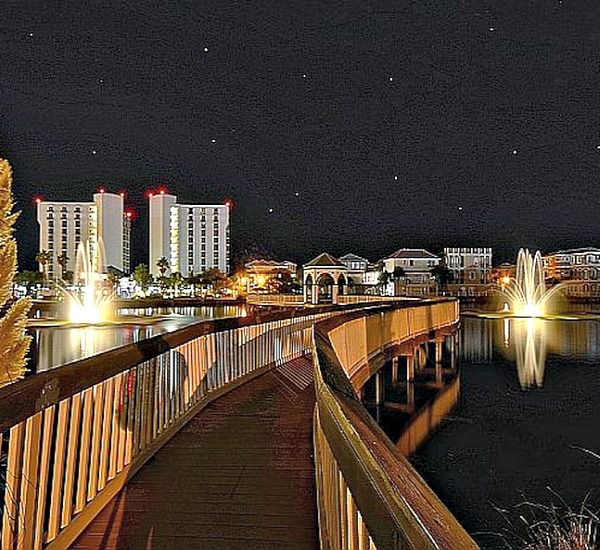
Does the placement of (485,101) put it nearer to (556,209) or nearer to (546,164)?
(546,164)

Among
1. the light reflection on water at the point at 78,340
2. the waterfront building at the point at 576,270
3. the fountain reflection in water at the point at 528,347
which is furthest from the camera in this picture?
the waterfront building at the point at 576,270

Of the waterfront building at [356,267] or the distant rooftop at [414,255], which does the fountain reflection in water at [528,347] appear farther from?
the distant rooftop at [414,255]

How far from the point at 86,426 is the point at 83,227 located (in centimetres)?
15086

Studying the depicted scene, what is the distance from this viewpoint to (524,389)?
20.7 metres

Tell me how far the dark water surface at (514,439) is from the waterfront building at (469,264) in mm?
74428

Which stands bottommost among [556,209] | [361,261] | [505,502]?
[505,502]

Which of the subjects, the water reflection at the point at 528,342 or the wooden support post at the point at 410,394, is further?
the water reflection at the point at 528,342

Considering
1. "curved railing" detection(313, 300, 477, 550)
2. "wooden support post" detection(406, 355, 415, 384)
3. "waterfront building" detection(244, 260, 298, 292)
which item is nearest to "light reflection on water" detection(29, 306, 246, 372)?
"wooden support post" detection(406, 355, 415, 384)

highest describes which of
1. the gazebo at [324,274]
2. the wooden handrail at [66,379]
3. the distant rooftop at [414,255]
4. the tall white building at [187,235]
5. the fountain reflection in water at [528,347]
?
the tall white building at [187,235]

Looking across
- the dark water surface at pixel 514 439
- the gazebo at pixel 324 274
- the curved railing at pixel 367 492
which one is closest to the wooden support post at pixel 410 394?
the dark water surface at pixel 514 439

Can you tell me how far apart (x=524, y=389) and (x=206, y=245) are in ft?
426

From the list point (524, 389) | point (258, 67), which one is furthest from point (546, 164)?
point (524, 389)

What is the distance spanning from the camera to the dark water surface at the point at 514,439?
36.8ft

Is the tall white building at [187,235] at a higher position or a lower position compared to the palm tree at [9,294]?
higher
